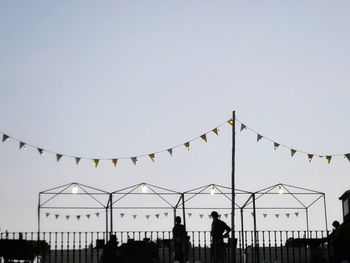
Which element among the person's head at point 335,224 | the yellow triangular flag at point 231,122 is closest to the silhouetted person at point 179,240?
the yellow triangular flag at point 231,122

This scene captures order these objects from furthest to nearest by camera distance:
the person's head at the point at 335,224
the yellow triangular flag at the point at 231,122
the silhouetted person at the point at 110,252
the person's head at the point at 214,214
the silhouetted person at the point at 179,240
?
the person's head at the point at 335,224, the yellow triangular flag at the point at 231,122, the silhouetted person at the point at 110,252, the silhouetted person at the point at 179,240, the person's head at the point at 214,214

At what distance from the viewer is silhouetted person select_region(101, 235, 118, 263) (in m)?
18.5

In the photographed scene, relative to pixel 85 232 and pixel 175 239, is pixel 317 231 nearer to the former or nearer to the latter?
pixel 175 239

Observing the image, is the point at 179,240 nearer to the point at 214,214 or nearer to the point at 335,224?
the point at 214,214

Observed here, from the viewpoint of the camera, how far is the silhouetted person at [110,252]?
18469mm

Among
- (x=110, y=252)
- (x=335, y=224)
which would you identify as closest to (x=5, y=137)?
(x=110, y=252)

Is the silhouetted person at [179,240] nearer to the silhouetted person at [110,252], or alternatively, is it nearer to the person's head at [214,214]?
the person's head at [214,214]

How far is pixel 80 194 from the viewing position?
67.9 feet

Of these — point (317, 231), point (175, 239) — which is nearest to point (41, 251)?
point (175, 239)

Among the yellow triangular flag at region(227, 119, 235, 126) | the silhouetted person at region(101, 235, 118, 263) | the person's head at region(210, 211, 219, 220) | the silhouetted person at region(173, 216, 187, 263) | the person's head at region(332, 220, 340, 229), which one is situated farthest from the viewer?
the person's head at region(332, 220, 340, 229)

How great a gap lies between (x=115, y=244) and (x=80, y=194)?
102 inches

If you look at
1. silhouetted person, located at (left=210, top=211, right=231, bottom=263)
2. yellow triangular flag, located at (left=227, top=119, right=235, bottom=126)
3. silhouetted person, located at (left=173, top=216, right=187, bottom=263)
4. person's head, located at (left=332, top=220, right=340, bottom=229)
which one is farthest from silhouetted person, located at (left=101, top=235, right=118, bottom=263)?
person's head, located at (left=332, top=220, right=340, bottom=229)

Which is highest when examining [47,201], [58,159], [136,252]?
[58,159]

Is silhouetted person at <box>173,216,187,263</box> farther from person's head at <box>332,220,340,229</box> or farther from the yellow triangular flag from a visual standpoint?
person's head at <box>332,220,340,229</box>
